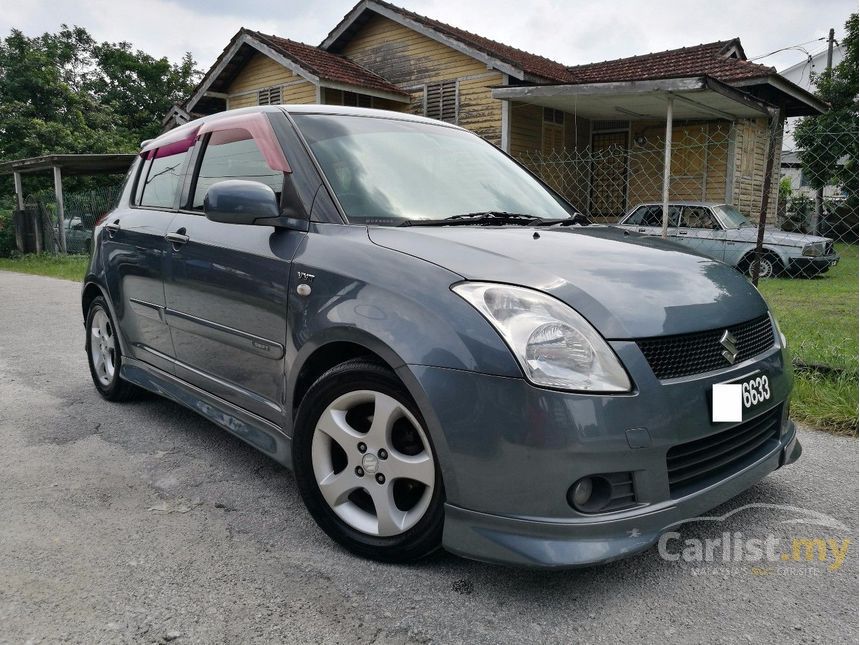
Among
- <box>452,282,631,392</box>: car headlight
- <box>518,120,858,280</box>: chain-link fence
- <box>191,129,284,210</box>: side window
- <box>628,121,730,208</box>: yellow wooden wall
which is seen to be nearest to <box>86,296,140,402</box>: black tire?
<box>191,129,284,210</box>: side window

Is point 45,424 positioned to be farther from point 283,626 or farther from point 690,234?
point 690,234

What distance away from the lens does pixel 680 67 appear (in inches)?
661

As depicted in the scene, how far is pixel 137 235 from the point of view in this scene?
3867mm

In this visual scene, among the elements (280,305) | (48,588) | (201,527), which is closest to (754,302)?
(280,305)

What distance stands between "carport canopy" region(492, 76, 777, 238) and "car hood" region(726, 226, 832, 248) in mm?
1618

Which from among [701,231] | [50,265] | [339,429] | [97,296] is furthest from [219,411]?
[50,265]

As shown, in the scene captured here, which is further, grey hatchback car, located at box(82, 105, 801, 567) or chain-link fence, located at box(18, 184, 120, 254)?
chain-link fence, located at box(18, 184, 120, 254)

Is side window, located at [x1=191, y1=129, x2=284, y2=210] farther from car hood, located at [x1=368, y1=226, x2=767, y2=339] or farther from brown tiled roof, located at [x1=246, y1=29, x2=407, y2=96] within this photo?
brown tiled roof, located at [x1=246, y1=29, x2=407, y2=96]

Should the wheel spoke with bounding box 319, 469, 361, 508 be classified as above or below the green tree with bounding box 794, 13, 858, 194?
below

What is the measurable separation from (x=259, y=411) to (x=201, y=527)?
502 mm

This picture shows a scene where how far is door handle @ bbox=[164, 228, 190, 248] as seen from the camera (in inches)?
133

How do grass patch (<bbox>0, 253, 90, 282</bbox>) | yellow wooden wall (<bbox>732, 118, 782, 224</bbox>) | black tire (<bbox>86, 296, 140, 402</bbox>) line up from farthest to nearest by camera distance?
yellow wooden wall (<bbox>732, 118, 782, 224</bbox>), grass patch (<bbox>0, 253, 90, 282</bbox>), black tire (<bbox>86, 296, 140, 402</bbox>)

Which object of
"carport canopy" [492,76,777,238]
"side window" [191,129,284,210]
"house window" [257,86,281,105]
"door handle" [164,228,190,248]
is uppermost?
"house window" [257,86,281,105]

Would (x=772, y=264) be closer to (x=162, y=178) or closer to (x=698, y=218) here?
(x=698, y=218)
